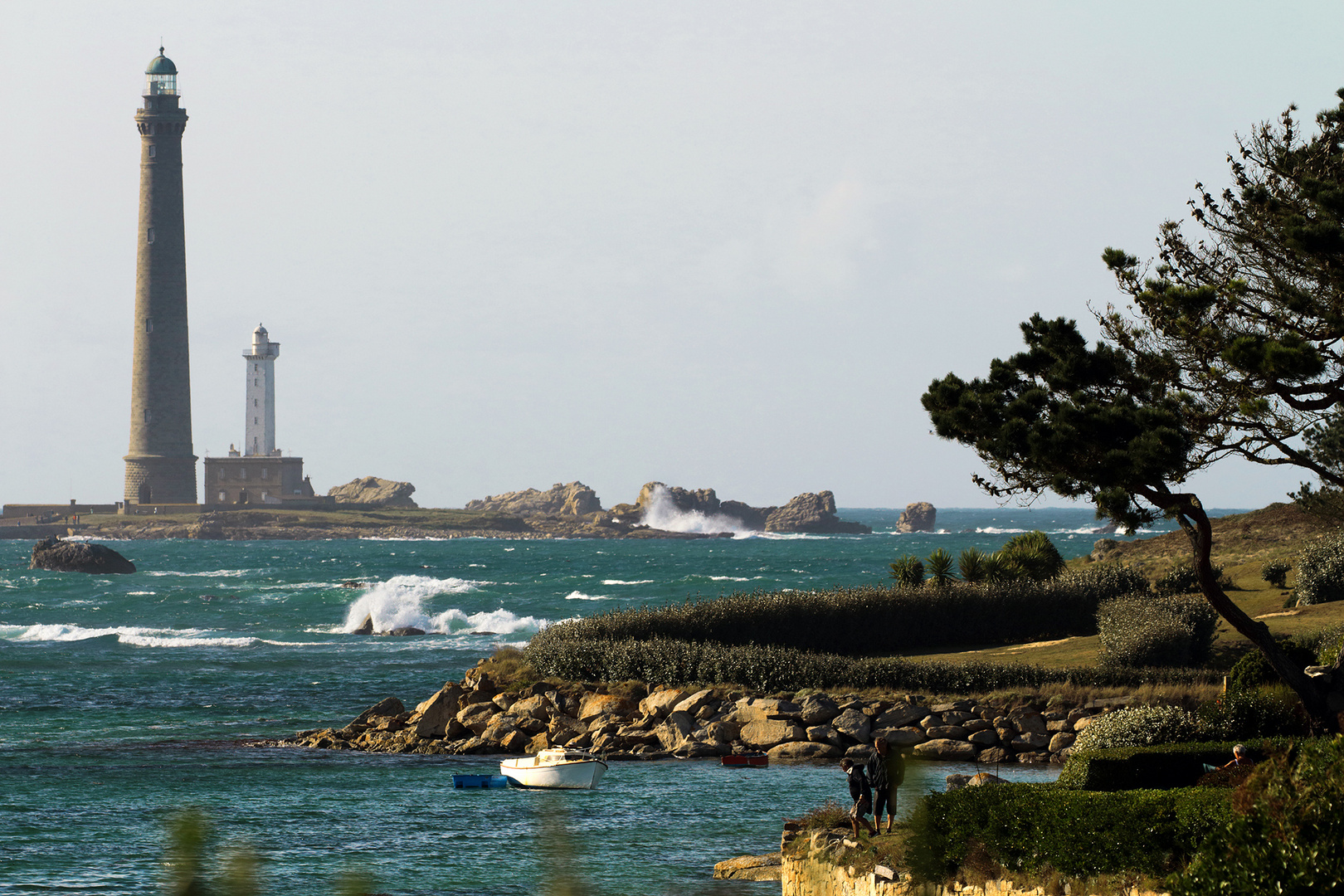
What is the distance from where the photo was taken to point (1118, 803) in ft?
45.7

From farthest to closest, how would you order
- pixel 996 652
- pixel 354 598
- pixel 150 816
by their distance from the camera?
pixel 354 598 → pixel 996 652 → pixel 150 816

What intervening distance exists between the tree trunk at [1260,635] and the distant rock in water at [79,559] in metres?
122

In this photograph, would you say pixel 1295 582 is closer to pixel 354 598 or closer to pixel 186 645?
pixel 186 645

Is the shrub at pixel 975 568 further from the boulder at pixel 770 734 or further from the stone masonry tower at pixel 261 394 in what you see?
the stone masonry tower at pixel 261 394

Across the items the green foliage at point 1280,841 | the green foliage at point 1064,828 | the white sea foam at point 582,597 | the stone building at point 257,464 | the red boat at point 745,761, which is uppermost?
the stone building at point 257,464

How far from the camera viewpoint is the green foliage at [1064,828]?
43.6 feet

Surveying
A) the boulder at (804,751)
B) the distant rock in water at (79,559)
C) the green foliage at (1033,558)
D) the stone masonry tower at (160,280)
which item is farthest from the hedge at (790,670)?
the stone masonry tower at (160,280)

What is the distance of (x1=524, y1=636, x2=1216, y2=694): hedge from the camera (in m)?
31.6

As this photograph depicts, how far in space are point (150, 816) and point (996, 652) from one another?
73.6ft

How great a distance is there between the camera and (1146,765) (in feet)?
54.9

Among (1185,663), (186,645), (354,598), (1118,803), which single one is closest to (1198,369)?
(1118,803)

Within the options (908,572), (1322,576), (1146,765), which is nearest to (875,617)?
(908,572)

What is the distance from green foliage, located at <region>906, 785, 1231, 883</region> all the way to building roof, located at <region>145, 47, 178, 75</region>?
177947 millimetres

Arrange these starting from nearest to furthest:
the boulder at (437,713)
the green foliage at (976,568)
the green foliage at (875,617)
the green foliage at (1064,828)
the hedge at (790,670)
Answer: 1. the green foliage at (1064,828)
2. the hedge at (790,670)
3. the boulder at (437,713)
4. the green foliage at (875,617)
5. the green foliage at (976,568)
